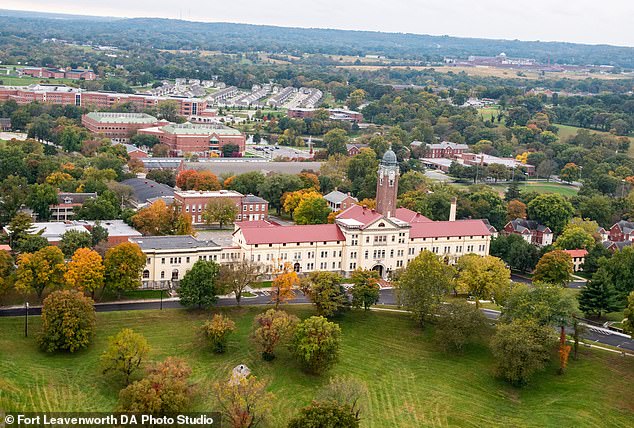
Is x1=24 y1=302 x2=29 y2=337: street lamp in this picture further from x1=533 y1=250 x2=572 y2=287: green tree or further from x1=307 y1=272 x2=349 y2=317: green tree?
x1=533 y1=250 x2=572 y2=287: green tree

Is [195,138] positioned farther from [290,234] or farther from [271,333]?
[271,333]

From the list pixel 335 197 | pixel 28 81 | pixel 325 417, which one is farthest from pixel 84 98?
pixel 325 417

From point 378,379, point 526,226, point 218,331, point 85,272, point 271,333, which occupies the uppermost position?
point 85,272

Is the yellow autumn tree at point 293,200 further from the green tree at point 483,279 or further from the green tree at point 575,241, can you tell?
the green tree at point 483,279

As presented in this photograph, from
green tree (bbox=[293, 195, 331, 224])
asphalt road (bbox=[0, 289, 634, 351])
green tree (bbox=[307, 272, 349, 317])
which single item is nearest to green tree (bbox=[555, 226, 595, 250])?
asphalt road (bbox=[0, 289, 634, 351])

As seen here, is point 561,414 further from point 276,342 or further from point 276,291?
point 276,291

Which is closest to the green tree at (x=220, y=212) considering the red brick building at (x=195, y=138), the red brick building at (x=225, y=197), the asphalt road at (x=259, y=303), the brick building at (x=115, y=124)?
the red brick building at (x=225, y=197)
